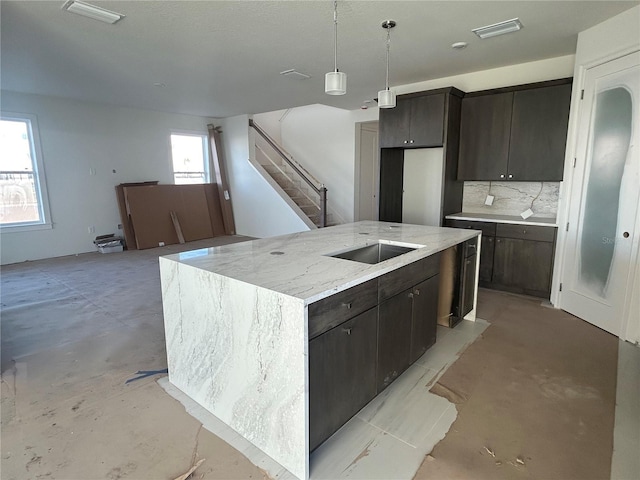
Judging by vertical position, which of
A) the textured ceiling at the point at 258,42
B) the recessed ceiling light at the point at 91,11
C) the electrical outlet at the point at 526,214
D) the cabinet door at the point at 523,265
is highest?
the textured ceiling at the point at 258,42

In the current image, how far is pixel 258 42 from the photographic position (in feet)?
11.6

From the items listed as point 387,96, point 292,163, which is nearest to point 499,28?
point 387,96

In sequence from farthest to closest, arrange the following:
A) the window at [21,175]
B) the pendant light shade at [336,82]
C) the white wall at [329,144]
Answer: the white wall at [329,144] → the window at [21,175] → the pendant light shade at [336,82]

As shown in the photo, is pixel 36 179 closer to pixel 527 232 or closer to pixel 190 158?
pixel 190 158

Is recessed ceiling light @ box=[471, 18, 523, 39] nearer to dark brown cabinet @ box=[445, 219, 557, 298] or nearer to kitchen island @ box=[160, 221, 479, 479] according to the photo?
dark brown cabinet @ box=[445, 219, 557, 298]

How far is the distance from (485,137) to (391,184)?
1375 mm

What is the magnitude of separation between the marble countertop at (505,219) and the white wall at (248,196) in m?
3.20

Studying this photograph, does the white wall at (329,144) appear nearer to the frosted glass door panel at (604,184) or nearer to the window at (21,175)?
the frosted glass door panel at (604,184)

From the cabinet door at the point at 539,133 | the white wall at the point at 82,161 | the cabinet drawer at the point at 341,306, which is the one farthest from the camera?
the white wall at the point at 82,161

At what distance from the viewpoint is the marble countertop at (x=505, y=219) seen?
3.96m

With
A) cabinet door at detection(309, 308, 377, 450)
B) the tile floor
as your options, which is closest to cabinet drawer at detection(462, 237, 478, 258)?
the tile floor

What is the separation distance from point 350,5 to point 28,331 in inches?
158

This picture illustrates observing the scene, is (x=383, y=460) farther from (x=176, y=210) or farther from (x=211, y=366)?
(x=176, y=210)

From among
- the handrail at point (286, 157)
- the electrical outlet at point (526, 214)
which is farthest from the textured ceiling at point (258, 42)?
the handrail at point (286, 157)
